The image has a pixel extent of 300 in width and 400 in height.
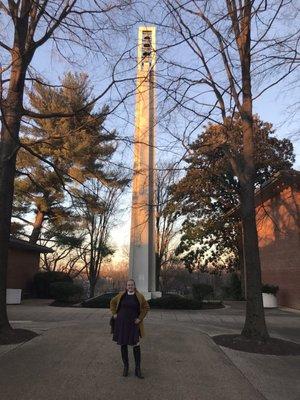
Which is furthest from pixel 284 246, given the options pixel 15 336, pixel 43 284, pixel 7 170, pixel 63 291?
pixel 15 336

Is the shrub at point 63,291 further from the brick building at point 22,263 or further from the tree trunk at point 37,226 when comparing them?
the tree trunk at point 37,226

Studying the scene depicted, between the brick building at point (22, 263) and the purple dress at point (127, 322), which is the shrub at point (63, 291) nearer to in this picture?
the brick building at point (22, 263)

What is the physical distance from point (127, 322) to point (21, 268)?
71.5ft

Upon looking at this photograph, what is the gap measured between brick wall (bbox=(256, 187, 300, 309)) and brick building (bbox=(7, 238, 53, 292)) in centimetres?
1258

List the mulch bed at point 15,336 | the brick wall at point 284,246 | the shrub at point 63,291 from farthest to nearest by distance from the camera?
the shrub at point 63,291
the brick wall at point 284,246
the mulch bed at point 15,336

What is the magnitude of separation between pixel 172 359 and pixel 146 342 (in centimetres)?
185

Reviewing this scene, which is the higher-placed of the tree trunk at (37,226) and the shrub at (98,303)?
the tree trunk at (37,226)

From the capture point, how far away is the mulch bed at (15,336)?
11.2m

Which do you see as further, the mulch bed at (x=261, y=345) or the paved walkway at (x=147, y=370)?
the mulch bed at (x=261, y=345)

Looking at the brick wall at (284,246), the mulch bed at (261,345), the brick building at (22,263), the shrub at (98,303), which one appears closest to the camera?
the mulch bed at (261,345)

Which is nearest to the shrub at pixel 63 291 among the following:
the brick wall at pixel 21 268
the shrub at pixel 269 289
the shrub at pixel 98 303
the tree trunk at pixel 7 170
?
the brick wall at pixel 21 268

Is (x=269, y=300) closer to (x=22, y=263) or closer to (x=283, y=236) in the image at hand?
(x=283, y=236)

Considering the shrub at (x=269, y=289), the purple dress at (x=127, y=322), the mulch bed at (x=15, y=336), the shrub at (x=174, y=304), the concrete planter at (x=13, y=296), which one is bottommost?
the mulch bed at (x=15, y=336)

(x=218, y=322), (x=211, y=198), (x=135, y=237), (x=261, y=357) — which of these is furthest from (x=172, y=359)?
(x=211, y=198)
